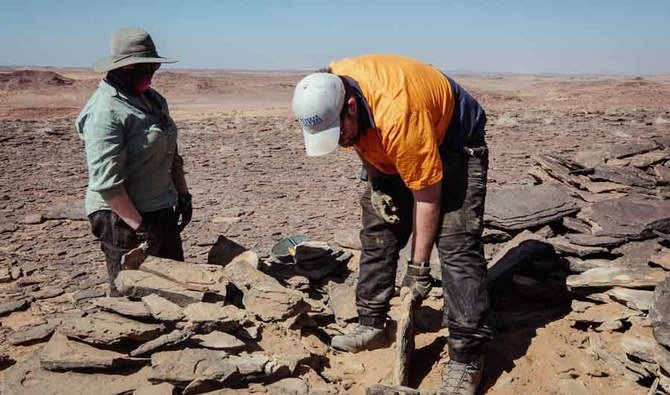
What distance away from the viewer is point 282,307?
371 centimetres

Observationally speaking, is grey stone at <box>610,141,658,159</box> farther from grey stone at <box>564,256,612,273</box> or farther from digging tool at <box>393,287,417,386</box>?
digging tool at <box>393,287,417,386</box>

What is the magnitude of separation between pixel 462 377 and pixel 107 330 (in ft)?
6.95

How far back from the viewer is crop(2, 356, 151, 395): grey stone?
2930 mm

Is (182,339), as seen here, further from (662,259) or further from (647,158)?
(647,158)

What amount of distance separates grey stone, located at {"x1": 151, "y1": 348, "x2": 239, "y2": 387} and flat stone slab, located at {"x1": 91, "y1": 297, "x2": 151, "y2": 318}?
36 centimetres

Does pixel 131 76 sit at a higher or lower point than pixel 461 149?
higher

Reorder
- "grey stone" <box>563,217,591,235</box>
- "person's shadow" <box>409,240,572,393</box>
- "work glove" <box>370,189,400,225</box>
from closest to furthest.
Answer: "work glove" <box>370,189,400,225</box>
"person's shadow" <box>409,240,572,393</box>
"grey stone" <box>563,217,591,235</box>

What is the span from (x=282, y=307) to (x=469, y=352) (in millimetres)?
1272

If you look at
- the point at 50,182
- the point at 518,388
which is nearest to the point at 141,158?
the point at 518,388

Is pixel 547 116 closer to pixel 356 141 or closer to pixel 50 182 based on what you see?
pixel 50 182

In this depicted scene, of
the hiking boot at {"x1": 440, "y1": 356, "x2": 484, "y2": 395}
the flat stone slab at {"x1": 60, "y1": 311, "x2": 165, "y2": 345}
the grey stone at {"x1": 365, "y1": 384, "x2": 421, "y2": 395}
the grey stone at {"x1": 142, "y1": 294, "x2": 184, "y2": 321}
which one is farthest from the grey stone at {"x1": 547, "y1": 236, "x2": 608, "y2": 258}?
the flat stone slab at {"x1": 60, "y1": 311, "x2": 165, "y2": 345}

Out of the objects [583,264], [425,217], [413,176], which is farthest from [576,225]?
[413,176]

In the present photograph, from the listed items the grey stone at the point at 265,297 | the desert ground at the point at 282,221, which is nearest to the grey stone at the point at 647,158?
the desert ground at the point at 282,221

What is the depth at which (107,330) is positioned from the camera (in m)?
3.19
